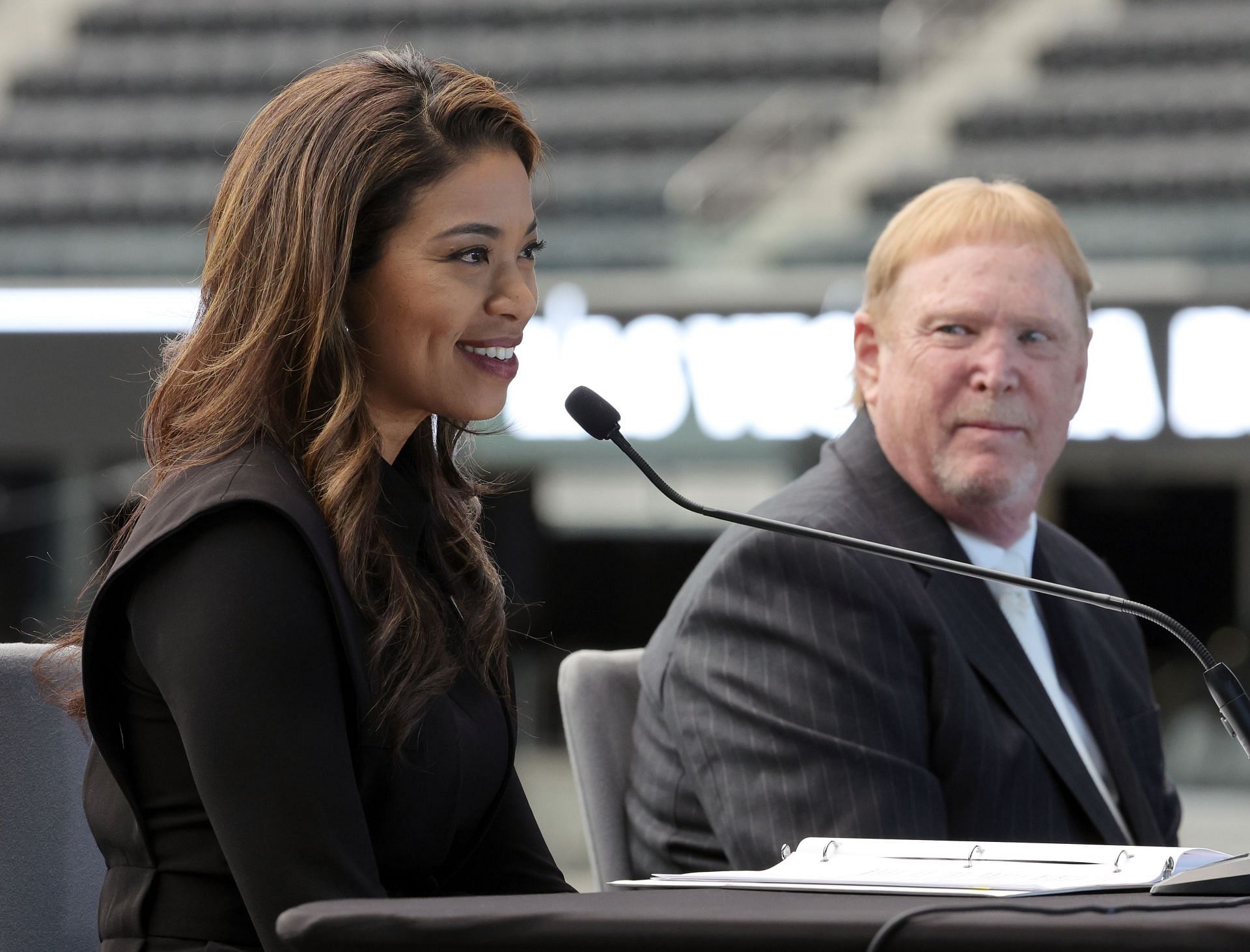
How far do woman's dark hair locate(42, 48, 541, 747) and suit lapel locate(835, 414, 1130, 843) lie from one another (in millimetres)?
534

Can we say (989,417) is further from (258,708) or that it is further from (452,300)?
(258,708)

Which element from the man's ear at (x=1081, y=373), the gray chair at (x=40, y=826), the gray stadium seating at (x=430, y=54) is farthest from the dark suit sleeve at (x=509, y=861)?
the gray stadium seating at (x=430, y=54)

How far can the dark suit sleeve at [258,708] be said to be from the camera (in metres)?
0.89

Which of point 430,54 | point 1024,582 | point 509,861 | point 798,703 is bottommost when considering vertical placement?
point 509,861

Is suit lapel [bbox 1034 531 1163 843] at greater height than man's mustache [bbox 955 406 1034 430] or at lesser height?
lesser

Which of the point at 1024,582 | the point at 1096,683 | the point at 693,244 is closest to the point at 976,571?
the point at 1024,582

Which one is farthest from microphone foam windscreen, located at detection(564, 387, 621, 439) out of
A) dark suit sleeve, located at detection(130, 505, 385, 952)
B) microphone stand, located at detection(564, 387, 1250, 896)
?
dark suit sleeve, located at detection(130, 505, 385, 952)

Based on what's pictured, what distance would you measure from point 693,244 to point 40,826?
15.9ft

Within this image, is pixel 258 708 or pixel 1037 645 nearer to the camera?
pixel 258 708

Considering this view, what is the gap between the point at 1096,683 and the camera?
166 centimetres

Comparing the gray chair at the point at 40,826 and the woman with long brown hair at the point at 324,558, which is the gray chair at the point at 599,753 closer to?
the woman with long brown hair at the point at 324,558

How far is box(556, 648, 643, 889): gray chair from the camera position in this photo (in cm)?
150

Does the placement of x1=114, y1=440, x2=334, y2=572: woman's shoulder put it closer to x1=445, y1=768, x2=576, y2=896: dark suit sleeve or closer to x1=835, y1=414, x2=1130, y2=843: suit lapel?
x1=445, y1=768, x2=576, y2=896: dark suit sleeve

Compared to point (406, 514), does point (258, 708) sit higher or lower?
lower
